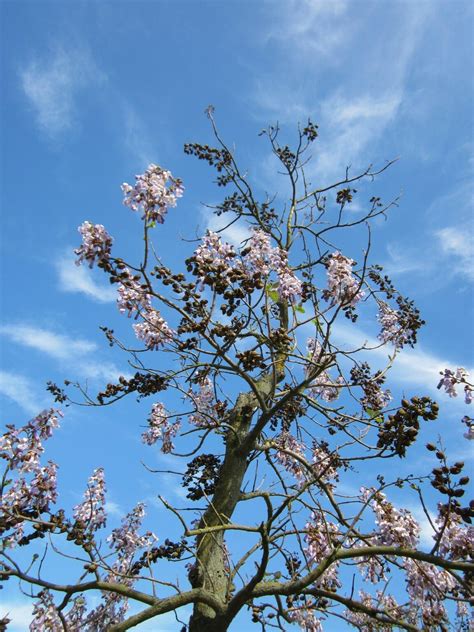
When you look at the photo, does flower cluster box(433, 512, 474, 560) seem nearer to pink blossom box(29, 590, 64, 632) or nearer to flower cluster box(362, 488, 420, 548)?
flower cluster box(362, 488, 420, 548)

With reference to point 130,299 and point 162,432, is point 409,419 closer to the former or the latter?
point 130,299

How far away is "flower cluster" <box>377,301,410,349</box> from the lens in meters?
7.81

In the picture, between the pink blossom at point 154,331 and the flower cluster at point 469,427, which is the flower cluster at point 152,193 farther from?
the flower cluster at point 469,427

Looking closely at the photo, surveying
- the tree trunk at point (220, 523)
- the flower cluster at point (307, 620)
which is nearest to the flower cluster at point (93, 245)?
the tree trunk at point (220, 523)

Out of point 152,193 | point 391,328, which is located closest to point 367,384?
point 391,328

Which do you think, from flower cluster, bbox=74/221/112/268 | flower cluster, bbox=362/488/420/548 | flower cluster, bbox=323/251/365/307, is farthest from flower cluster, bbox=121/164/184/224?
flower cluster, bbox=362/488/420/548

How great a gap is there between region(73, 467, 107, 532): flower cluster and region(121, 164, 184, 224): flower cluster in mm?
3379

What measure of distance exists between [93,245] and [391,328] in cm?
518

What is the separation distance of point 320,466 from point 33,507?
3.99 m

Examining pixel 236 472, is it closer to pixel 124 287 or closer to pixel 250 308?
pixel 250 308

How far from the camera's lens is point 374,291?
8.87 m

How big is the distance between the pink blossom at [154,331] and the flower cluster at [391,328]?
3.58 m

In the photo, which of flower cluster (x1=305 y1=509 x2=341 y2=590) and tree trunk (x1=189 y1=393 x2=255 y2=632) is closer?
tree trunk (x1=189 y1=393 x2=255 y2=632)

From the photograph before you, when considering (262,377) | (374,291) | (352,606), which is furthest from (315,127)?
(352,606)
